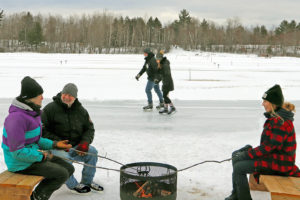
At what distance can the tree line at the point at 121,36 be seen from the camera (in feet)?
302

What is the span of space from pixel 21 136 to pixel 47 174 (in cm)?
51

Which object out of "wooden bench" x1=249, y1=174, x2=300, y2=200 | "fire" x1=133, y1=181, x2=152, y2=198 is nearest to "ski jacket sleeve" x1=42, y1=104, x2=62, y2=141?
"fire" x1=133, y1=181, x2=152, y2=198

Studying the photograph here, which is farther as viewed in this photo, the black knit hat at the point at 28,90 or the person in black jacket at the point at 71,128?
the person in black jacket at the point at 71,128

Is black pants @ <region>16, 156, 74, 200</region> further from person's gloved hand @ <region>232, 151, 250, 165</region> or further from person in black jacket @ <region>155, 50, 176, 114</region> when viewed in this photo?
person in black jacket @ <region>155, 50, 176, 114</region>

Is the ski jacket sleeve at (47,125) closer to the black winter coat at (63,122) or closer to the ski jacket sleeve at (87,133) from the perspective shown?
the black winter coat at (63,122)

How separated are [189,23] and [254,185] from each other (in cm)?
11935

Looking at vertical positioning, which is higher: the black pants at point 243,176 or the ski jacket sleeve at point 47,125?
the ski jacket sleeve at point 47,125

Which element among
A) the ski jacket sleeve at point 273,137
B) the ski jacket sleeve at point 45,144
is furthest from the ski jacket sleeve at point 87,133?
the ski jacket sleeve at point 273,137

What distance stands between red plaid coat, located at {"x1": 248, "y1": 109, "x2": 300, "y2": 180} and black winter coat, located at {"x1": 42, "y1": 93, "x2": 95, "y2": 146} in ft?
6.53

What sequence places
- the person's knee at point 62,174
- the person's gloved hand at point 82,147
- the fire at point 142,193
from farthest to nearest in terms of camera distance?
the person's gloved hand at point 82,147 → the person's knee at point 62,174 → the fire at point 142,193

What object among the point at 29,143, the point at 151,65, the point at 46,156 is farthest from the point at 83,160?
the point at 151,65

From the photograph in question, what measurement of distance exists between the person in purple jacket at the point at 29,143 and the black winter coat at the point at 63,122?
532 millimetres

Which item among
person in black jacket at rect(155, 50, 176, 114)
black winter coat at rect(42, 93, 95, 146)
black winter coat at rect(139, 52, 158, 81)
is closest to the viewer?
black winter coat at rect(42, 93, 95, 146)

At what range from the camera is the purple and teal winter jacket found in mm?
3264
